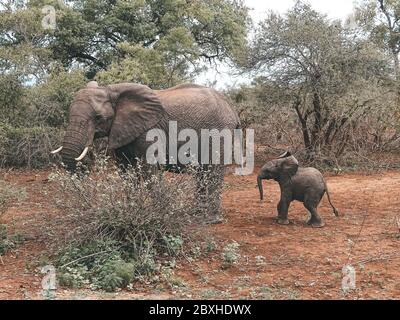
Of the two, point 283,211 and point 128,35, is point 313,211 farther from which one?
point 128,35

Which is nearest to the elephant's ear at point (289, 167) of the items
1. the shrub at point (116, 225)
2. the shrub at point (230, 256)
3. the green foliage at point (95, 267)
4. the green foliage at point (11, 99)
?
the shrub at point (230, 256)

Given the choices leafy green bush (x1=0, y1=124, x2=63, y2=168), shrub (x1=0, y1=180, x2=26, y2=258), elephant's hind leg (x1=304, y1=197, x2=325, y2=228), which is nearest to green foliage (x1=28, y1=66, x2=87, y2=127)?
leafy green bush (x1=0, y1=124, x2=63, y2=168)

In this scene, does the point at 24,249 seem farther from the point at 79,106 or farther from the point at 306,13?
the point at 306,13

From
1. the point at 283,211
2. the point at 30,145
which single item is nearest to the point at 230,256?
the point at 283,211

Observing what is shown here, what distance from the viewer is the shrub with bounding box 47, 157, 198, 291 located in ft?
20.3

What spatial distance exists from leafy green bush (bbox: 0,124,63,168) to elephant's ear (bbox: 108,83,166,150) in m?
5.53

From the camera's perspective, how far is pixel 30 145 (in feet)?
45.2

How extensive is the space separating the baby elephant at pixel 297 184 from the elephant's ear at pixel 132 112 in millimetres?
1871

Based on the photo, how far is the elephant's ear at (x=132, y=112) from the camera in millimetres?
8180

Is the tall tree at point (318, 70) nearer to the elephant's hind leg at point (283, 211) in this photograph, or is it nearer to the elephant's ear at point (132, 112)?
the elephant's hind leg at point (283, 211)

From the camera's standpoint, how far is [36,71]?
14.2 m
